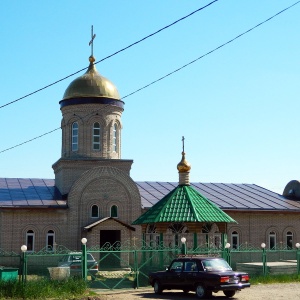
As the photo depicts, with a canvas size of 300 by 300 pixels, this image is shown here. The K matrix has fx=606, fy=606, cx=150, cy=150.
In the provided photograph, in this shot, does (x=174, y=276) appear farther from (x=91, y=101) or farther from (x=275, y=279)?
(x=91, y=101)

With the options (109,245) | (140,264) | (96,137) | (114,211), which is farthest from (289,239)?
(140,264)

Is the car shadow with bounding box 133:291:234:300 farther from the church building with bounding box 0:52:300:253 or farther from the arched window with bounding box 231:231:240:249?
the arched window with bounding box 231:231:240:249

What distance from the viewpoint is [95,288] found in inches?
746

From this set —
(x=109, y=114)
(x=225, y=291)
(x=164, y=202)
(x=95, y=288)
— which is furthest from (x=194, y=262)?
(x=109, y=114)

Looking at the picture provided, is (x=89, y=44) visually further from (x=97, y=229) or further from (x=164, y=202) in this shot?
(x=164, y=202)

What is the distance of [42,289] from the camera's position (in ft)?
54.1

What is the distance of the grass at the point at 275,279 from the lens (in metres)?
20.8

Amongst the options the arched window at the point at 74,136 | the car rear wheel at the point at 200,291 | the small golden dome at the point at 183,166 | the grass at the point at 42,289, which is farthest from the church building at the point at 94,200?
the grass at the point at 42,289

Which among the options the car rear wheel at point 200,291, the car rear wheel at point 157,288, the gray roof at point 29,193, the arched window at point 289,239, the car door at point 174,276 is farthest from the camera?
the arched window at point 289,239

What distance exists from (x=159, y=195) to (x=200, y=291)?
1514cm

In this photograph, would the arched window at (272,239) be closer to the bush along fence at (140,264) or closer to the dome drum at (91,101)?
the bush along fence at (140,264)

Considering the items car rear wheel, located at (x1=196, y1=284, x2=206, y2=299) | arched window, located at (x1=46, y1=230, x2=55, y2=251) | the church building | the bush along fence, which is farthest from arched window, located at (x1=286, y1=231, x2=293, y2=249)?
car rear wheel, located at (x1=196, y1=284, x2=206, y2=299)

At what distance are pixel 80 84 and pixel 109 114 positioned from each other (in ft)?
6.87

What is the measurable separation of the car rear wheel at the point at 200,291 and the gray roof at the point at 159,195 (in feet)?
42.1
